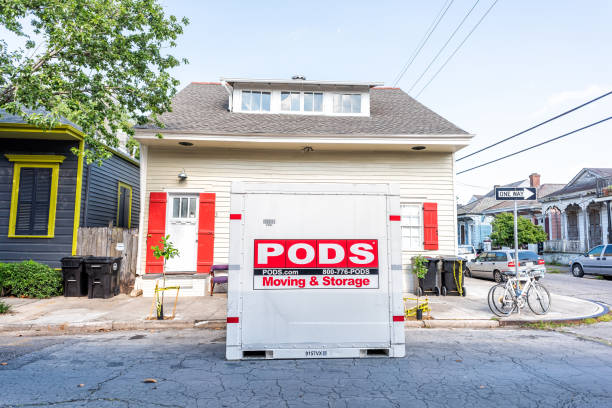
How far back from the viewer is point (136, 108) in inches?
402

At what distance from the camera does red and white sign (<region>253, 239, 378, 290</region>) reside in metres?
4.78

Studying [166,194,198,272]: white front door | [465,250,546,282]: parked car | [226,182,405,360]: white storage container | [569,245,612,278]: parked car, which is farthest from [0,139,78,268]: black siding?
[569,245,612,278]: parked car

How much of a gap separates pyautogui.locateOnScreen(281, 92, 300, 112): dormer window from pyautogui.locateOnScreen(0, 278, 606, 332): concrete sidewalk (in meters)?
6.84

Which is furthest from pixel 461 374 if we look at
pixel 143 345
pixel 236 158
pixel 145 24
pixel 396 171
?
pixel 145 24

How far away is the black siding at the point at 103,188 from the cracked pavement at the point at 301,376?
18.8 feet

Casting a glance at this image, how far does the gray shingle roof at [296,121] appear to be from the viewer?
35.3 feet

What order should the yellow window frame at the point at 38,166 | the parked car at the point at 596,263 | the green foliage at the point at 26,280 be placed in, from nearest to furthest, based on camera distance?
the green foliage at the point at 26,280 → the yellow window frame at the point at 38,166 → the parked car at the point at 596,263

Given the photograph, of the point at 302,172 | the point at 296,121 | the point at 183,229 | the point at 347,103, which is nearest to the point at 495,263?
the point at 347,103

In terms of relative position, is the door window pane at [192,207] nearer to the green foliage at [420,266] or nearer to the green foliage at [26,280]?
the green foliage at [26,280]

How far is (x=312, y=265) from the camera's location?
480 cm

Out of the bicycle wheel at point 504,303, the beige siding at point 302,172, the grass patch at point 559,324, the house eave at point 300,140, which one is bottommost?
the grass patch at point 559,324

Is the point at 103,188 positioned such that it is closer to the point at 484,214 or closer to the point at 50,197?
the point at 50,197

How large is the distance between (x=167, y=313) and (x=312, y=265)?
15.4 feet

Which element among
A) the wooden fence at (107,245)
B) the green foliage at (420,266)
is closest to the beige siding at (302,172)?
the green foliage at (420,266)
